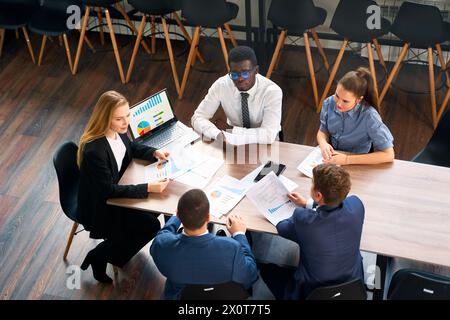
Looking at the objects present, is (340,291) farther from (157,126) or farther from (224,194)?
(157,126)

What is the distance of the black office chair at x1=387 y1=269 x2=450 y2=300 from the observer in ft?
9.55

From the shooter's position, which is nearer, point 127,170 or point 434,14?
point 127,170

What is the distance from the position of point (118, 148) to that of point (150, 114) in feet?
1.09

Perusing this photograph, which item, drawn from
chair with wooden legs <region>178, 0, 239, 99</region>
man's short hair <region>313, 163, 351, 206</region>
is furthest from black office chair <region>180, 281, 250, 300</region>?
chair with wooden legs <region>178, 0, 239, 99</region>

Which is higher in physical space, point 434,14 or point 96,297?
point 434,14

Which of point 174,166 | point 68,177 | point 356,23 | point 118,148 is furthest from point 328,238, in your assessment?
point 356,23

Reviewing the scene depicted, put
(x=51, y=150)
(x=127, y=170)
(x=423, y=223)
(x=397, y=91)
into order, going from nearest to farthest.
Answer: (x=423, y=223)
(x=127, y=170)
(x=51, y=150)
(x=397, y=91)

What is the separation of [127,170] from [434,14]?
259cm

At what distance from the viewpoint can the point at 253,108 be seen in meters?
4.04

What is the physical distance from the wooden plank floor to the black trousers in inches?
9.2

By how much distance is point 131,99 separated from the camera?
5.52 m

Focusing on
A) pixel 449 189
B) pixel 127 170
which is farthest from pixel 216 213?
pixel 449 189

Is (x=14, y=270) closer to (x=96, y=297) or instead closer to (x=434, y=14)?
(x=96, y=297)

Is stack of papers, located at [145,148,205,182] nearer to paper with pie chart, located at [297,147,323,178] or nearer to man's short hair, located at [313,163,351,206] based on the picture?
paper with pie chart, located at [297,147,323,178]
